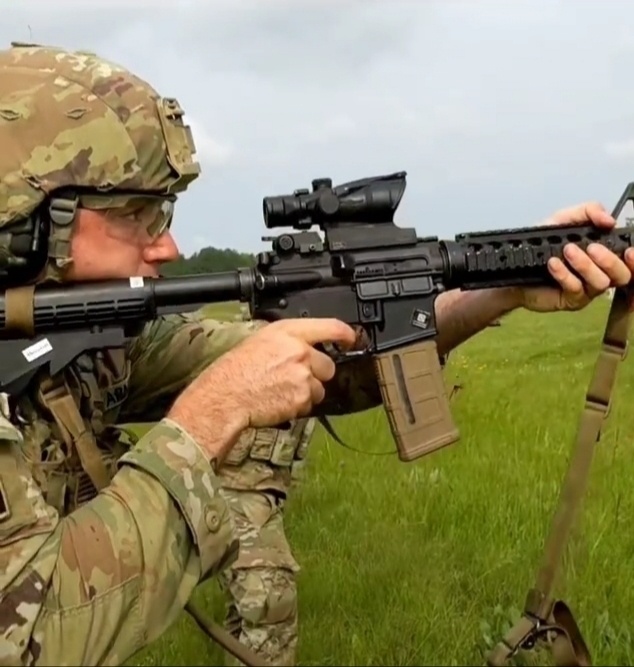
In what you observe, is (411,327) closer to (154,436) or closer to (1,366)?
(154,436)

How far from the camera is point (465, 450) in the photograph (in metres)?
6.29

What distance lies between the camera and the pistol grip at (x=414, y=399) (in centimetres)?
334

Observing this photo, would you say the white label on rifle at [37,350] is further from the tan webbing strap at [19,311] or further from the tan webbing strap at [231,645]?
the tan webbing strap at [231,645]

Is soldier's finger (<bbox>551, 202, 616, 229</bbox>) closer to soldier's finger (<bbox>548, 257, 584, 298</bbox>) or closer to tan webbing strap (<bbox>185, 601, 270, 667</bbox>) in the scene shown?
soldier's finger (<bbox>548, 257, 584, 298</bbox>)

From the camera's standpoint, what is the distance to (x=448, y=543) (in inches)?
186

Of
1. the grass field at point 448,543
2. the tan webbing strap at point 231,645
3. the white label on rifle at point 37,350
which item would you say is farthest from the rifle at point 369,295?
the tan webbing strap at point 231,645

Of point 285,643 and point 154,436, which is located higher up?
point 154,436

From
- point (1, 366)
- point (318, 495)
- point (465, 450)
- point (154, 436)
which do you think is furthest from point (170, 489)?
point (465, 450)

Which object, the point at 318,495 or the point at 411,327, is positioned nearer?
the point at 411,327

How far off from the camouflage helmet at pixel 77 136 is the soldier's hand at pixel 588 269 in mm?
1181

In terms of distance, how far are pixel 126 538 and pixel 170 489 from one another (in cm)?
16

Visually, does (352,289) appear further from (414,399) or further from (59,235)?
(59,235)

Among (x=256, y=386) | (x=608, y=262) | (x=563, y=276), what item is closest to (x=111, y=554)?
(x=256, y=386)

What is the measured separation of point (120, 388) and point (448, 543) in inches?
65.1
